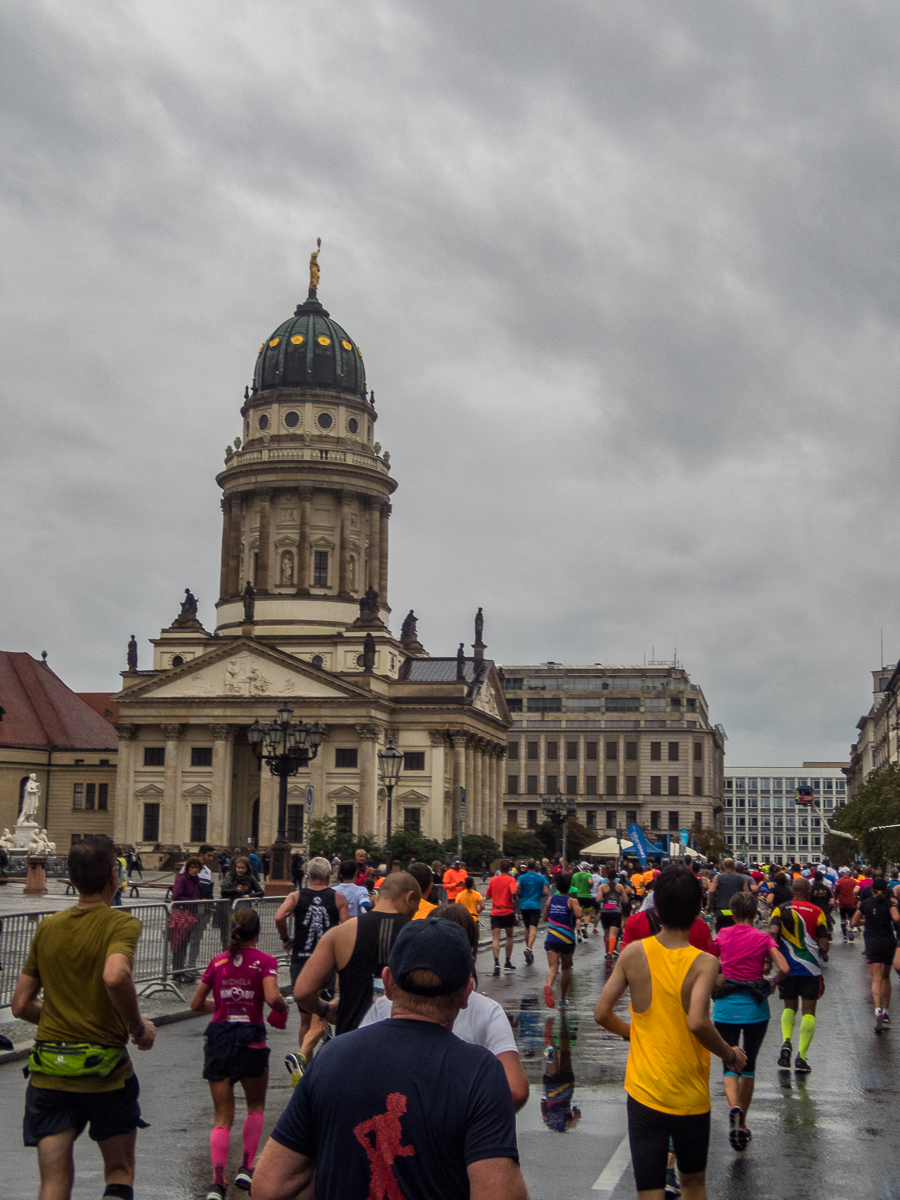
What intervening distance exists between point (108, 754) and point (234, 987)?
82.8 metres

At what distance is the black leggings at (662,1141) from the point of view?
6.71 meters

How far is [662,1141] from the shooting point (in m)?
6.77

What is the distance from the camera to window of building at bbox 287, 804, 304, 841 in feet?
250

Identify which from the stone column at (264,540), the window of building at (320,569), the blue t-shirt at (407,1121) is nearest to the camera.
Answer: the blue t-shirt at (407,1121)

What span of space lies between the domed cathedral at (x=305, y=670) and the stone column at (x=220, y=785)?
0.10m

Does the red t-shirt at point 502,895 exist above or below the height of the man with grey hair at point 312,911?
below

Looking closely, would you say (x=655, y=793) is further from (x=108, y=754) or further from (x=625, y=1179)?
(x=625, y=1179)

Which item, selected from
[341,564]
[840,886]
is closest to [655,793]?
[341,564]

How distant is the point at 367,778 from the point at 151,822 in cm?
1325

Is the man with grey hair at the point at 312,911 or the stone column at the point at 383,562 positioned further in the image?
the stone column at the point at 383,562

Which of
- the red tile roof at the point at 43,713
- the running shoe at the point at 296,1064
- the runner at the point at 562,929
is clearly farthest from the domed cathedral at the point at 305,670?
the running shoe at the point at 296,1064

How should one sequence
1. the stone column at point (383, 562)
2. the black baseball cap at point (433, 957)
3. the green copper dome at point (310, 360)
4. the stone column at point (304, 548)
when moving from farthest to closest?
the green copper dome at point (310, 360) → the stone column at point (383, 562) → the stone column at point (304, 548) → the black baseball cap at point (433, 957)

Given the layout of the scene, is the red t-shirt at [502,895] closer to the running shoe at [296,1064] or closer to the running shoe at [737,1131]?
the running shoe at [296,1064]

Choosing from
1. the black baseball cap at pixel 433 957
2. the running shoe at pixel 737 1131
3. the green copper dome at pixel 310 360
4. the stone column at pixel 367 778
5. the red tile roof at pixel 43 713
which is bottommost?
the running shoe at pixel 737 1131
